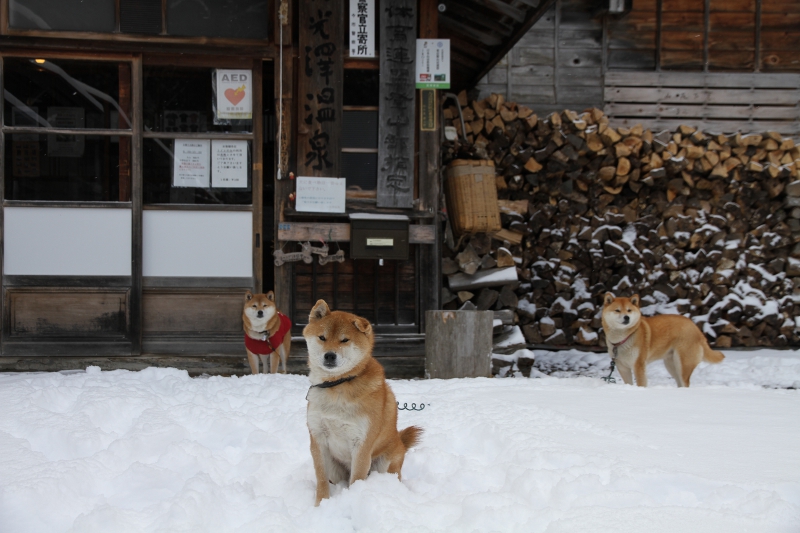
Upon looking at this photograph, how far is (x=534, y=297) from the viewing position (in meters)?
9.13

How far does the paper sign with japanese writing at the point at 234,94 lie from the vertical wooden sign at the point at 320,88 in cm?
56

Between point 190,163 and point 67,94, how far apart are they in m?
1.41

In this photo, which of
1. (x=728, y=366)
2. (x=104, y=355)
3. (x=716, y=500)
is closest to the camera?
(x=716, y=500)

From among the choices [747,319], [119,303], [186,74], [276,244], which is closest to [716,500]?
[276,244]

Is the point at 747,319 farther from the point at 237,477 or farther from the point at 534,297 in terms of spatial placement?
the point at 237,477

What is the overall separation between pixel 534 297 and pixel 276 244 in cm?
400

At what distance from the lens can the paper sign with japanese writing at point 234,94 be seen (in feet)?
22.3

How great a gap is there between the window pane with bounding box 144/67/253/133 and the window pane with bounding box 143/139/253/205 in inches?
6.7

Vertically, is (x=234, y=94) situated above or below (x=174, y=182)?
above

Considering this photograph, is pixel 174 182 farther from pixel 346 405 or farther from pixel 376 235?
pixel 346 405

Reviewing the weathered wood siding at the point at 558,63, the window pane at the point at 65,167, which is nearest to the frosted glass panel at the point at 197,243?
the window pane at the point at 65,167

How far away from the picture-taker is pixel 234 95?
22.4 feet

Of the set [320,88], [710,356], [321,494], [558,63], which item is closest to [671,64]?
[558,63]

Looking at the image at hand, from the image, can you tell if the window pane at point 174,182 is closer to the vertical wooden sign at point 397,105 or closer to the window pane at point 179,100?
the window pane at point 179,100
